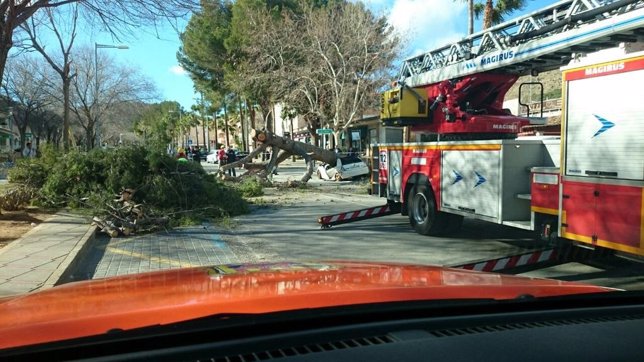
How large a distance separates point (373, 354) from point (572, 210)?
19.5 feet

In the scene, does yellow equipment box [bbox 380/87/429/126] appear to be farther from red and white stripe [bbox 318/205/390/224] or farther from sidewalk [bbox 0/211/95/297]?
sidewalk [bbox 0/211/95/297]

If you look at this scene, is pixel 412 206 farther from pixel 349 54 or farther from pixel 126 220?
pixel 349 54

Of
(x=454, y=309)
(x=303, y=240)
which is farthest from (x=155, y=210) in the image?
(x=454, y=309)

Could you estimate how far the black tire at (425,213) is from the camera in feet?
35.4

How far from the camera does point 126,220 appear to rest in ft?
40.3

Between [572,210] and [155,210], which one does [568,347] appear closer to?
[572,210]

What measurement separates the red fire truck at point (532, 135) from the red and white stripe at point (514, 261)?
331 millimetres

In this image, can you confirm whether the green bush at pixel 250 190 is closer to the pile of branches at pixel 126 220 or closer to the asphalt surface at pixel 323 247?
the asphalt surface at pixel 323 247

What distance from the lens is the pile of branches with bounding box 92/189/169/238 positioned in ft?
39.6

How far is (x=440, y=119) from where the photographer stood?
479 inches

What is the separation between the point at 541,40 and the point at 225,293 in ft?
28.9

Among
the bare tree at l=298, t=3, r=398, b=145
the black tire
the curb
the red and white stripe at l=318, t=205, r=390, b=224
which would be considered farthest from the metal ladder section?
the bare tree at l=298, t=3, r=398, b=145

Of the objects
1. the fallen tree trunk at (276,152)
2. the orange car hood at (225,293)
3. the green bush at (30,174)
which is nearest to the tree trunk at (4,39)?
the green bush at (30,174)

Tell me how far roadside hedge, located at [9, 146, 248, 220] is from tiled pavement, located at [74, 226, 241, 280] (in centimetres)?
170
